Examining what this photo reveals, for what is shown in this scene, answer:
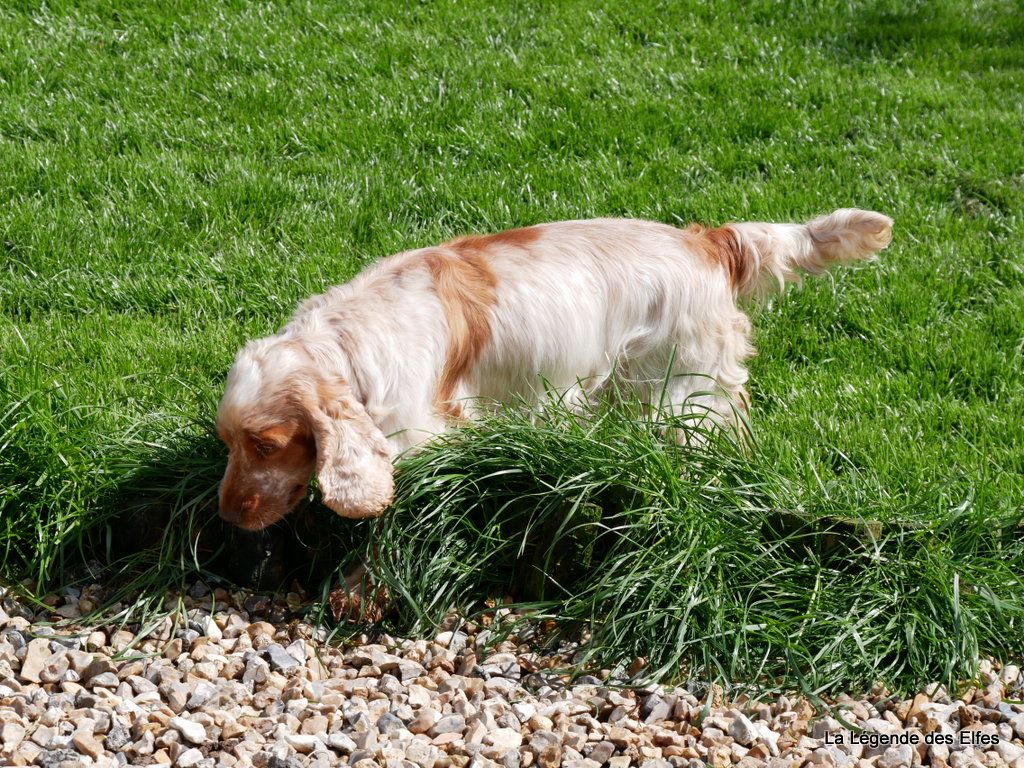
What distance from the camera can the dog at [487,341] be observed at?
380 cm

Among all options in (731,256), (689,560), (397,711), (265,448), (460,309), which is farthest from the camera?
(731,256)

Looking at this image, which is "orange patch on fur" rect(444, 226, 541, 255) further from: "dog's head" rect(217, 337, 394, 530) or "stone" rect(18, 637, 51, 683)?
"stone" rect(18, 637, 51, 683)

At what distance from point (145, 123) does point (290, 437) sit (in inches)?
146

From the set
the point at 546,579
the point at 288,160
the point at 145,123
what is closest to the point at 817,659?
the point at 546,579

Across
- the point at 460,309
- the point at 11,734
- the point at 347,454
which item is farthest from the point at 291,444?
the point at 11,734

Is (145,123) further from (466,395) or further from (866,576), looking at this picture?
(866,576)

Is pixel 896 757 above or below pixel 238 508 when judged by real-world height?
below

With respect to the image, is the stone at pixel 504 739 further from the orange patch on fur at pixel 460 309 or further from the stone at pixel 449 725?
the orange patch on fur at pixel 460 309

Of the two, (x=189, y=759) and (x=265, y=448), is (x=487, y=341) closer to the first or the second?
(x=265, y=448)

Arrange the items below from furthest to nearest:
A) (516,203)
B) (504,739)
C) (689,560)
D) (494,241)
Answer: (516,203) < (494,241) < (689,560) < (504,739)

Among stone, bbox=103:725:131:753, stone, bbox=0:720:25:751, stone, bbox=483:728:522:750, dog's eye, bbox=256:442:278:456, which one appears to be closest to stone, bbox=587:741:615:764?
stone, bbox=483:728:522:750

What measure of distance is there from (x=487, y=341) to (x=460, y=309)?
0.56 feet

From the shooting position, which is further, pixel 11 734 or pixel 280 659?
pixel 280 659

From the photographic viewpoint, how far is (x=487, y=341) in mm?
4371
